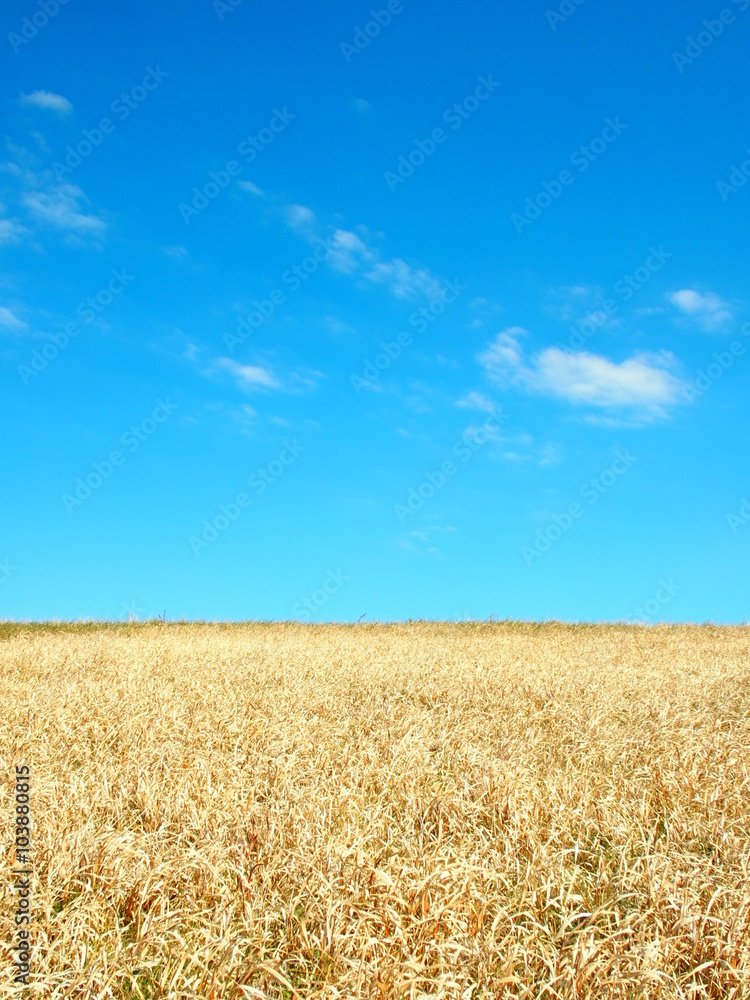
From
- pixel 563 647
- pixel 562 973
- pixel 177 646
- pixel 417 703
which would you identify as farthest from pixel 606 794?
pixel 563 647

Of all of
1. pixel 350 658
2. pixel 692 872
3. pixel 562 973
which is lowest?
pixel 562 973

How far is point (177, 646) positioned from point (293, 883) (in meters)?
10.6

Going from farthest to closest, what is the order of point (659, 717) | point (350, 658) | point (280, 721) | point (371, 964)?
point (350, 658) < point (659, 717) < point (280, 721) < point (371, 964)

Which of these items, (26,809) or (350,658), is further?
(350,658)

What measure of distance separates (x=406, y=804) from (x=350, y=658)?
7.19 metres

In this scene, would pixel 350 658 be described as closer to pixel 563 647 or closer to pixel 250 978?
pixel 563 647

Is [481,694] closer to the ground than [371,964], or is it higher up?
higher up

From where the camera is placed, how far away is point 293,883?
4.35m

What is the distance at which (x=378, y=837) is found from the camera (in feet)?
16.4

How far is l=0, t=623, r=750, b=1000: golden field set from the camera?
141 inches

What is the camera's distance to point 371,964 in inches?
135

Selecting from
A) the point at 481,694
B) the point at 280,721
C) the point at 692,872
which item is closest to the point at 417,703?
the point at 481,694

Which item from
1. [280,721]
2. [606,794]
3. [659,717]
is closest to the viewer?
[606,794]

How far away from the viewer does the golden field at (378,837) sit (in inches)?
141
